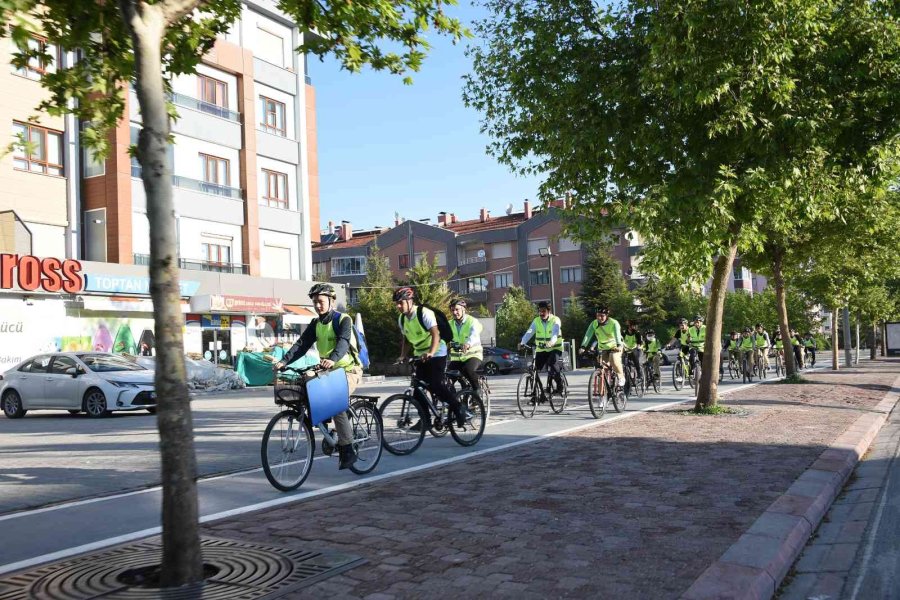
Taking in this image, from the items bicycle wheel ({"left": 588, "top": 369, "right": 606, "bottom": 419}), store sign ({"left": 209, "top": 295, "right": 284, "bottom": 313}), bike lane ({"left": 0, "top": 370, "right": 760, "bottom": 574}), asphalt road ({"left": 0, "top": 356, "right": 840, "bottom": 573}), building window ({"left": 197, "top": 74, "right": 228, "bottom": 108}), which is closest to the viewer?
bike lane ({"left": 0, "top": 370, "right": 760, "bottom": 574})

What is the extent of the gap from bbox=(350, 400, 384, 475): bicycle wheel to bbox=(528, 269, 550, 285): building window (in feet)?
211

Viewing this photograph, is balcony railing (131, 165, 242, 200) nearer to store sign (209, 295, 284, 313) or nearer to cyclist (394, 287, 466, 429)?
store sign (209, 295, 284, 313)

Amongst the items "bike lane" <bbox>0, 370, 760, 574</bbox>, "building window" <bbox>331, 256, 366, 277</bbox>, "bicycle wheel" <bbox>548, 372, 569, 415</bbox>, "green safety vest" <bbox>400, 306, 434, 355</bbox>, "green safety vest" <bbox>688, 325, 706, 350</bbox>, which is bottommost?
"bike lane" <bbox>0, 370, 760, 574</bbox>

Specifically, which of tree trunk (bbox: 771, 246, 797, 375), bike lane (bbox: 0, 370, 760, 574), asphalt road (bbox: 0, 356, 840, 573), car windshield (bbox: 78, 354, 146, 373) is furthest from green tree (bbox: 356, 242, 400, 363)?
bike lane (bbox: 0, 370, 760, 574)

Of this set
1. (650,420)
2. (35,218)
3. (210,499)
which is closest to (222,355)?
(35,218)

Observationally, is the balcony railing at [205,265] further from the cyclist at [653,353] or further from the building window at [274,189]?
the cyclist at [653,353]

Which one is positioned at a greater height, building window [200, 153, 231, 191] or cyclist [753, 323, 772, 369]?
building window [200, 153, 231, 191]

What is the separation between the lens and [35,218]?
26562 mm

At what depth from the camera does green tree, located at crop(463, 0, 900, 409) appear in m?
10.8

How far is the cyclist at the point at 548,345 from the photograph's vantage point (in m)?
13.7

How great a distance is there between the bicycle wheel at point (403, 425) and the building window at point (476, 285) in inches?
2605

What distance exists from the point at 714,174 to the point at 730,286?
73.0m

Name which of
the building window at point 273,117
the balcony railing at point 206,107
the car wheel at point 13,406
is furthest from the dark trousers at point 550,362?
the building window at point 273,117

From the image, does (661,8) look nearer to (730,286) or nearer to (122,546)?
(122,546)
